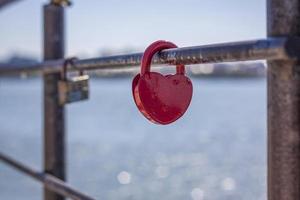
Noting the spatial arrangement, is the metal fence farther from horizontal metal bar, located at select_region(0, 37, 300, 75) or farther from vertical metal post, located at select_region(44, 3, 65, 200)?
vertical metal post, located at select_region(44, 3, 65, 200)

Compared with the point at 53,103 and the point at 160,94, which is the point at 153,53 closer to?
the point at 160,94

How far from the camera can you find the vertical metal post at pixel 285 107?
1.70 ft

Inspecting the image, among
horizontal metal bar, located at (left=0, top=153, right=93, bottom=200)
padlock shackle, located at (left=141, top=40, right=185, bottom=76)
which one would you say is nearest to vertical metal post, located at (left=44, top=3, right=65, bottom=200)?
horizontal metal bar, located at (left=0, top=153, right=93, bottom=200)

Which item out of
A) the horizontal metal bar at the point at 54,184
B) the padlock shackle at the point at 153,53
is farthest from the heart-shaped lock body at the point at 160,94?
the horizontal metal bar at the point at 54,184

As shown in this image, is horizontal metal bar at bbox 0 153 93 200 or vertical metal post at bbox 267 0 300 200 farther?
horizontal metal bar at bbox 0 153 93 200

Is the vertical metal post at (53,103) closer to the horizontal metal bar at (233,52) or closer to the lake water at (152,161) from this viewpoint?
the horizontal metal bar at (233,52)

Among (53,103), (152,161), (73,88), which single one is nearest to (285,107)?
(73,88)

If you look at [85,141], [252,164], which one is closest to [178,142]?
[85,141]

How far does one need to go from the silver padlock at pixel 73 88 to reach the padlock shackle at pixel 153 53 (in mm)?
492

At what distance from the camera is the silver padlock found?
1096 mm

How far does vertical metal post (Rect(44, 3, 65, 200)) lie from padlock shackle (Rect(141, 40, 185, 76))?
2.10ft

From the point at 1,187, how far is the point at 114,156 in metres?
3.93

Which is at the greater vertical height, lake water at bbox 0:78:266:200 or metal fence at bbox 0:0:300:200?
metal fence at bbox 0:0:300:200

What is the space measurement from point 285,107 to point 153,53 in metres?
0.17
